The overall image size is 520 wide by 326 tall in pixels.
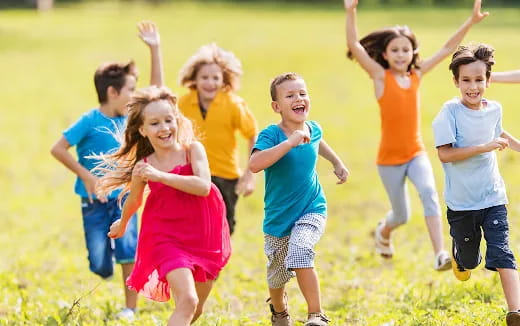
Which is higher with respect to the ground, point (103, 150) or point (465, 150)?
point (465, 150)

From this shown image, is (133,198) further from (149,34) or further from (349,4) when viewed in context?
(349,4)

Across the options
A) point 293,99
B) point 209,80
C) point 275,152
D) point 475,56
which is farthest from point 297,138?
point 209,80

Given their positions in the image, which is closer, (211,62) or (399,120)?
(399,120)

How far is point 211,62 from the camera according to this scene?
8.67 metres

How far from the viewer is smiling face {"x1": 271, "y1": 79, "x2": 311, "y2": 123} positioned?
20.4 ft

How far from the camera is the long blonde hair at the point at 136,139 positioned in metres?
6.19

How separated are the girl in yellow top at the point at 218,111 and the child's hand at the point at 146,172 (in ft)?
8.80

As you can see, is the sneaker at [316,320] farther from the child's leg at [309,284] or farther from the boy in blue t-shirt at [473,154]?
the boy in blue t-shirt at [473,154]

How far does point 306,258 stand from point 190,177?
91 cm

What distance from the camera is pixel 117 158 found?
640 cm

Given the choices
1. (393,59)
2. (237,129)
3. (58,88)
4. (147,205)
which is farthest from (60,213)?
(58,88)

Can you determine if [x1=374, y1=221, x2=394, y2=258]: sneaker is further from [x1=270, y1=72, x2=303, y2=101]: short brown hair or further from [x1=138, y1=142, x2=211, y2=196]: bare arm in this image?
[x1=138, y1=142, x2=211, y2=196]: bare arm

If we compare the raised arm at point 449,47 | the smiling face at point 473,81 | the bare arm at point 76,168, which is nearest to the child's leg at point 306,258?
the smiling face at point 473,81

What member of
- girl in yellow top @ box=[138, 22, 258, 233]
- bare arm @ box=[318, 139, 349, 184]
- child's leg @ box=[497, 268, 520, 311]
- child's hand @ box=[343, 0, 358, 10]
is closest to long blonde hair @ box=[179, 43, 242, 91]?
girl in yellow top @ box=[138, 22, 258, 233]
